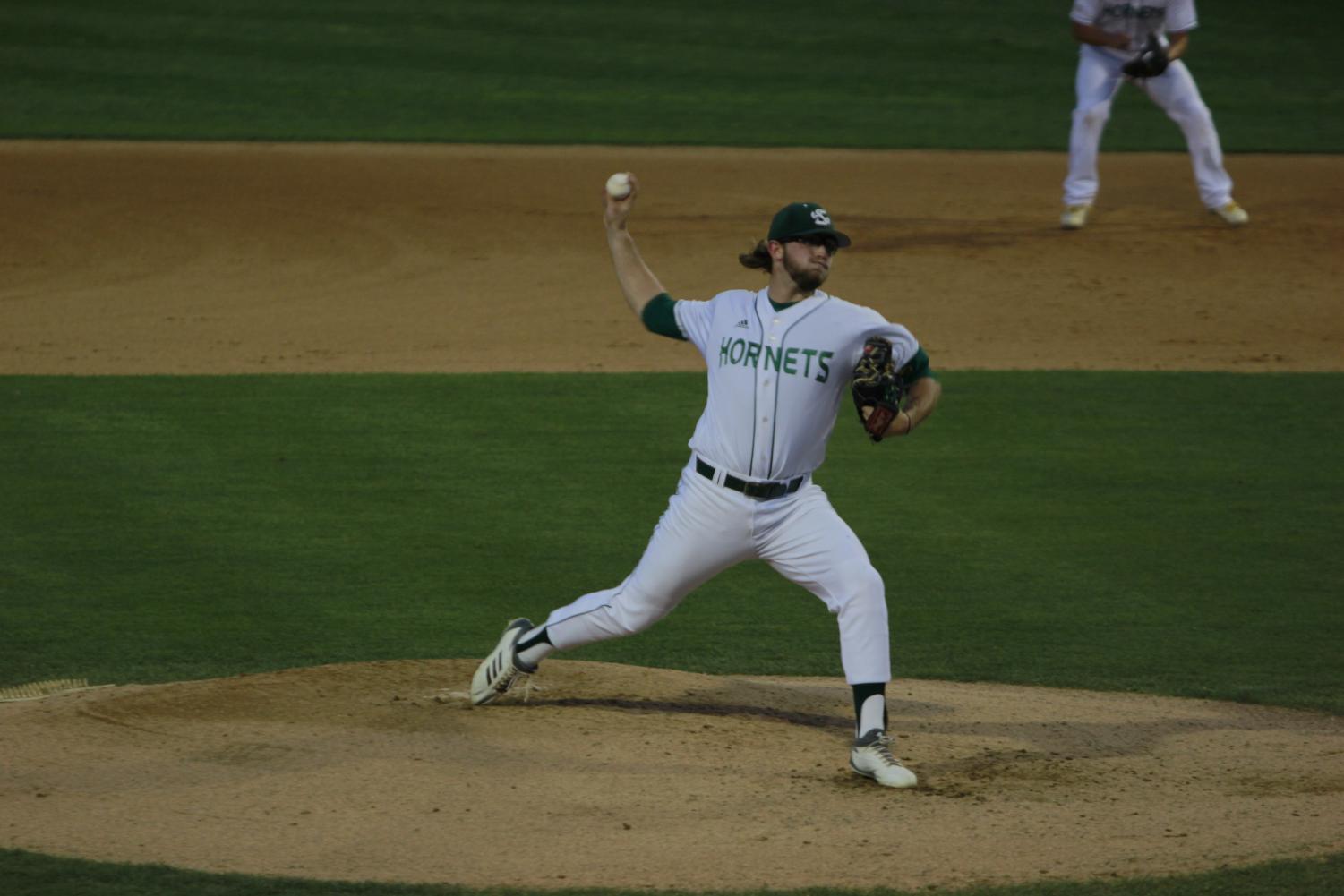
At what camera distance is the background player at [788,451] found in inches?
213

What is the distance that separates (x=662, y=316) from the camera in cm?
577

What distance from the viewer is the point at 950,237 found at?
14.6 m

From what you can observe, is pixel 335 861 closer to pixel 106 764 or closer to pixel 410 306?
pixel 106 764

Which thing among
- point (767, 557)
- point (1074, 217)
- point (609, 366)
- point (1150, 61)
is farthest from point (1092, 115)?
point (767, 557)

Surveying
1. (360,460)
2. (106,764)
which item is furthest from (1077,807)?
(360,460)

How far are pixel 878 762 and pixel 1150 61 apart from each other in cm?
921

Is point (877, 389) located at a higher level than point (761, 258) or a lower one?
lower

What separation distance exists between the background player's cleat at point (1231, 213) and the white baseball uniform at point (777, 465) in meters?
9.91

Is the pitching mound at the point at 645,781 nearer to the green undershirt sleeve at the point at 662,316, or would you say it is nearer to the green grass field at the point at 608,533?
the green grass field at the point at 608,533

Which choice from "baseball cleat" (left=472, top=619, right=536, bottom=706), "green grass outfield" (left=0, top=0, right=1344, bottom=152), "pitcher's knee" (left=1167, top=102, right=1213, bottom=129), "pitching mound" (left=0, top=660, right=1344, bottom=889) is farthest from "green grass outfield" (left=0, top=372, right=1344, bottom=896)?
"green grass outfield" (left=0, top=0, right=1344, bottom=152)

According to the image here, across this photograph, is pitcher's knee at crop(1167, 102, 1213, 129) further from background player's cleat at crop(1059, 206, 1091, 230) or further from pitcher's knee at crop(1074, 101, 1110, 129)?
background player's cleat at crop(1059, 206, 1091, 230)

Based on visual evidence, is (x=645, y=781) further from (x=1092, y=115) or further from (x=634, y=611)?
(x=1092, y=115)

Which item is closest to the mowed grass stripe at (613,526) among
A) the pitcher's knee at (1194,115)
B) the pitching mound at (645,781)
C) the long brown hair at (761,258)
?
the pitching mound at (645,781)

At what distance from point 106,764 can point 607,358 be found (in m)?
6.39
